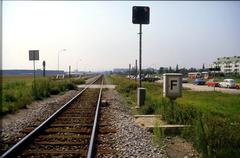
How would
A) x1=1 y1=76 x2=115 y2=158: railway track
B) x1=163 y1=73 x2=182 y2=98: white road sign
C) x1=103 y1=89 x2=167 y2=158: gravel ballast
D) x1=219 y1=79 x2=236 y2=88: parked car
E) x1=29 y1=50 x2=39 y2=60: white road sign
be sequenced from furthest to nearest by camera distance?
x1=219 y1=79 x2=236 y2=88: parked car → x1=29 y1=50 x2=39 y2=60: white road sign → x1=163 y1=73 x2=182 y2=98: white road sign → x1=103 y1=89 x2=167 y2=158: gravel ballast → x1=1 y1=76 x2=115 y2=158: railway track

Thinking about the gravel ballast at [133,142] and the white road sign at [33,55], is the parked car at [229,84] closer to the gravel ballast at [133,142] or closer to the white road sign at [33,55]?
the white road sign at [33,55]

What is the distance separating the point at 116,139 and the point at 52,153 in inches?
93.3

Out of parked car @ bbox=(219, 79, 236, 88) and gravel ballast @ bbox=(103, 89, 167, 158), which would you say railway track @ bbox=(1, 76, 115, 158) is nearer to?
gravel ballast @ bbox=(103, 89, 167, 158)

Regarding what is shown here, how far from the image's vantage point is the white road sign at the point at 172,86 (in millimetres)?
13469

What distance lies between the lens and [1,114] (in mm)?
14359

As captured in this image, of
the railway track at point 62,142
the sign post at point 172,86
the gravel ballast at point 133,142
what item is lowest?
the gravel ballast at point 133,142

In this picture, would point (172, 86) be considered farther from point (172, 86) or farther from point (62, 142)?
point (62, 142)

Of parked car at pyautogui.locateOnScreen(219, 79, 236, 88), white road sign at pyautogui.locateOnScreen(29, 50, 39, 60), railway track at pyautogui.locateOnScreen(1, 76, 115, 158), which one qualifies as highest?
white road sign at pyautogui.locateOnScreen(29, 50, 39, 60)

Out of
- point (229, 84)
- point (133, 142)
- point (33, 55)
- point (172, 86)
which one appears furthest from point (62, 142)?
point (229, 84)

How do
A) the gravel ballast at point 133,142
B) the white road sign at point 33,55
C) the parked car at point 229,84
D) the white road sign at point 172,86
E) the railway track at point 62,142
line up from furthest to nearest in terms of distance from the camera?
the parked car at point 229,84, the white road sign at point 33,55, the white road sign at point 172,86, the gravel ballast at point 133,142, the railway track at point 62,142

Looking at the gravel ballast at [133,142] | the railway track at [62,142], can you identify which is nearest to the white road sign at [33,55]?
the railway track at [62,142]

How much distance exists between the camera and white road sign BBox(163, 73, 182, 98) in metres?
13.5

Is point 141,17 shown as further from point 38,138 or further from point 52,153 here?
point 52,153

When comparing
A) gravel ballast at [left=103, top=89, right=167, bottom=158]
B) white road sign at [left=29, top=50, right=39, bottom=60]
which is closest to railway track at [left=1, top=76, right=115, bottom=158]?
gravel ballast at [left=103, top=89, right=167, bottom=158]
